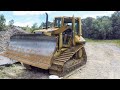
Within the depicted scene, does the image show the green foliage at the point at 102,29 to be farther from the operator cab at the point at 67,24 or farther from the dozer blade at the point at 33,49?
the dozer blade at the point at 33,49

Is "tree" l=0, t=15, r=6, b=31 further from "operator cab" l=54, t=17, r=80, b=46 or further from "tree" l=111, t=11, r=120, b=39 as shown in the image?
"tree" l=111, t=11, r=120, b=39

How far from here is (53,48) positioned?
587 cm

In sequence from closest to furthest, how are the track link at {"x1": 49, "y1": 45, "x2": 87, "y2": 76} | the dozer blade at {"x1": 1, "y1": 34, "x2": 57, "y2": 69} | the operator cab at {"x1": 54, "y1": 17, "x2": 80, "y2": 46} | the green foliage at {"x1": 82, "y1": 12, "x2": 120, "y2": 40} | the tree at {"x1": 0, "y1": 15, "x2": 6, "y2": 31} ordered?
1. the dozer blade at {"x1": 1, "y1": 34, "x2": 57, "y2": 69}
2. the track link at {"x1": 49, "y1": 45, "x2": 87, "y2": 76}
3. the operator cab at {"x1": 54, "y1": 17, "x2": 80, "y2": 46}
4. the tree at {"x1": 0, "y1": 15, "x2": 6, "y2": 31}
5. the green foliage at {"x1": 82, "y1": 12, "x2": 120, "y2": 40}

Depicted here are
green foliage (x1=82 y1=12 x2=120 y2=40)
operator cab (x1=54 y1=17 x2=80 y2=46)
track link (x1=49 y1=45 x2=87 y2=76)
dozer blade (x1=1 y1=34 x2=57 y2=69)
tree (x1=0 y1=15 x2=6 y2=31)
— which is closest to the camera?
dozer blade (x1=1 y1=34 x2=57 y2=69)

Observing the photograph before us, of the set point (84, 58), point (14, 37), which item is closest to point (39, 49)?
point (14, 37)

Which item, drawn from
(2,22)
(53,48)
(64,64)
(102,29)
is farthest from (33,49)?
(102,29)

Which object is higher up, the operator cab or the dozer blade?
the operator cab

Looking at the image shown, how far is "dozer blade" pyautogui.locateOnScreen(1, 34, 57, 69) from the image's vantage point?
19.4ft

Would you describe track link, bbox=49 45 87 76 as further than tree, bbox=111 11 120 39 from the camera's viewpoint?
No

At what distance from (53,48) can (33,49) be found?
867 millimetres

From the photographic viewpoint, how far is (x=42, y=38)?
20.7ft

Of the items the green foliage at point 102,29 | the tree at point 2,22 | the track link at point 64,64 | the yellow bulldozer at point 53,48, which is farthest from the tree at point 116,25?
the track link at point 64,64

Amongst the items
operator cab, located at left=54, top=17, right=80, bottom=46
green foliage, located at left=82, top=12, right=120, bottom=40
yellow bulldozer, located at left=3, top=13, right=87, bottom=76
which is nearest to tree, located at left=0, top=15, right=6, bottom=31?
green foliage, located at left=82, top=12, right=120, bottom=40

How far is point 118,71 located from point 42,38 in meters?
2.77
